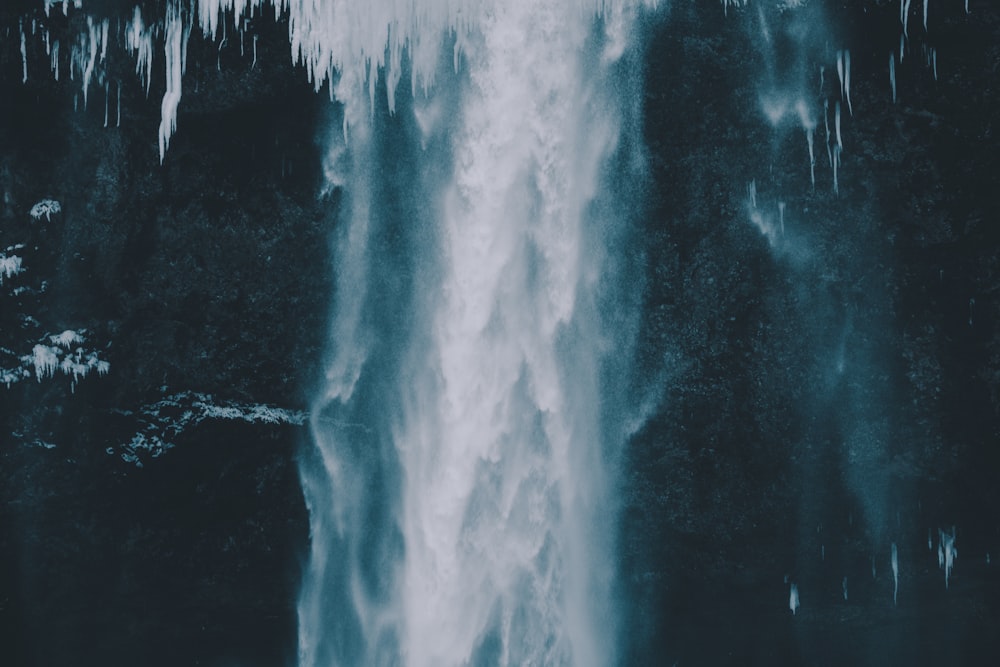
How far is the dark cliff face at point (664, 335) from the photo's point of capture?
9.77 m

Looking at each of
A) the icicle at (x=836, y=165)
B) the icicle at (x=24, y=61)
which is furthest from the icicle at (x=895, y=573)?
the icicle at (x=24, y=61)

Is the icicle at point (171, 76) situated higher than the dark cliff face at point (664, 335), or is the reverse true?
the icicle at point (171, 76)

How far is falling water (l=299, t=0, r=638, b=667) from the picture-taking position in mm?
10086

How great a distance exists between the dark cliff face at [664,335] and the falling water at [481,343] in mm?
442

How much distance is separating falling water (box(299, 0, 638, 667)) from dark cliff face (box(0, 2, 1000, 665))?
0.44 metres

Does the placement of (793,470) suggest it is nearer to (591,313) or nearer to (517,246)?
(591,313)

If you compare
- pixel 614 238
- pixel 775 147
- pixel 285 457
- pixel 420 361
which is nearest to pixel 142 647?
pixel 285 457

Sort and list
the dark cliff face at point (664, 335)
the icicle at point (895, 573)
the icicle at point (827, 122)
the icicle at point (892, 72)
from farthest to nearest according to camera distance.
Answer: the icicle at point (895, 573) < the icicle at point (827, 122) < the dark cliff face at point (664, 335) < the icicle at point (892, 72)

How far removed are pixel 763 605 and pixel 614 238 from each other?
17.0 ft

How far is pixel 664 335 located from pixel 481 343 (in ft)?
7.59

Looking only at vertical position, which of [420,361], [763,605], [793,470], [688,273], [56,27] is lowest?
[763,605]

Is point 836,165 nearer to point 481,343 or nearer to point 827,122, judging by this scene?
point 827,122

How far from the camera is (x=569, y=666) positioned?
1037 centimetres

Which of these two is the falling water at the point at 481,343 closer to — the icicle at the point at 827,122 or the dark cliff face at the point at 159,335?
the dark cliff face at the point at 159,335
